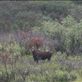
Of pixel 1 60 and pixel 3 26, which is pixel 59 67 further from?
pixel 3 26

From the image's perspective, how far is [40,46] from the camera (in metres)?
27.1

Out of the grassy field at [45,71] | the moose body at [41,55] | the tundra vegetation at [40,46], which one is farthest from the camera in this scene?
the moose body at [41,55]

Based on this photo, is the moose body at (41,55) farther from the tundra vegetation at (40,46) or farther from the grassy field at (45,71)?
the grassy field at (45,71)

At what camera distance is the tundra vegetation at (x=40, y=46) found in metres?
21.1

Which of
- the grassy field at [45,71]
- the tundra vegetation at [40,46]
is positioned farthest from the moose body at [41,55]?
the grassy field at [45,71]

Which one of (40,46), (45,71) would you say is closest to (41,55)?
(40,46)

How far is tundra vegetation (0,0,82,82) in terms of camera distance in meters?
21.1

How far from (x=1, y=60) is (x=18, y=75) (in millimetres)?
2797

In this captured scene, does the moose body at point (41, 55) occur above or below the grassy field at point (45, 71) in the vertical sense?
below

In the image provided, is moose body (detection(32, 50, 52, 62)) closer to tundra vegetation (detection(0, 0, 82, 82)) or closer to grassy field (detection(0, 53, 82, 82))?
tundra vegetation (detection(0, 0, 82, 82))

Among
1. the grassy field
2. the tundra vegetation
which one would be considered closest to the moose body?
the tundra vegetation

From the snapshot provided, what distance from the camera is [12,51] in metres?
26.1

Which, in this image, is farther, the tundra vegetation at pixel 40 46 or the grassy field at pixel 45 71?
the tundra vegetation at pixel 40 46

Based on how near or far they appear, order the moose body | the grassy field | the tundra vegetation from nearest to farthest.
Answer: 1. the grassy field
2. the tundra vegetation
3. the moose body
